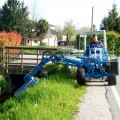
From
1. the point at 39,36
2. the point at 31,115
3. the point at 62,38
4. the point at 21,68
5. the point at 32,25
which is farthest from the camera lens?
the point at 62,38

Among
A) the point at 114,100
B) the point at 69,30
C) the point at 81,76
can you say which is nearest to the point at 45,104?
the point at 114,100

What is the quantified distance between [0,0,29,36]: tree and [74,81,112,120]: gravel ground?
5364 cm

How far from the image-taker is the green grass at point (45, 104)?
727 cm

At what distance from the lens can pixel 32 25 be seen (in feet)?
234

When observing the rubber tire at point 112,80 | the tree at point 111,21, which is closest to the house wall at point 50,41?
the tree at point 111,21

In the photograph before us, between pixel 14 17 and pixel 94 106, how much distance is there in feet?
190

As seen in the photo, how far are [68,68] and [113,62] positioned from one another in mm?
3124

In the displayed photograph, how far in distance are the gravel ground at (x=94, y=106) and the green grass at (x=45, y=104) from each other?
7.2 inches

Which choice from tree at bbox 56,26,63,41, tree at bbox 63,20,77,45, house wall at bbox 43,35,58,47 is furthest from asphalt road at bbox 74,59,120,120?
tree at bbox 56,26,63,41

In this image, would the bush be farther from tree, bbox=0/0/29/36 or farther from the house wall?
the house wall

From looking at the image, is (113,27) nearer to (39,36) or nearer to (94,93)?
(39,36)

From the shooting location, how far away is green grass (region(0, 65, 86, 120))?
286 inches

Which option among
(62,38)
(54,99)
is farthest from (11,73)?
(62,38)

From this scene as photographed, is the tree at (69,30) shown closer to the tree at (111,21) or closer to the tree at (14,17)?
the tree at (14,17)
